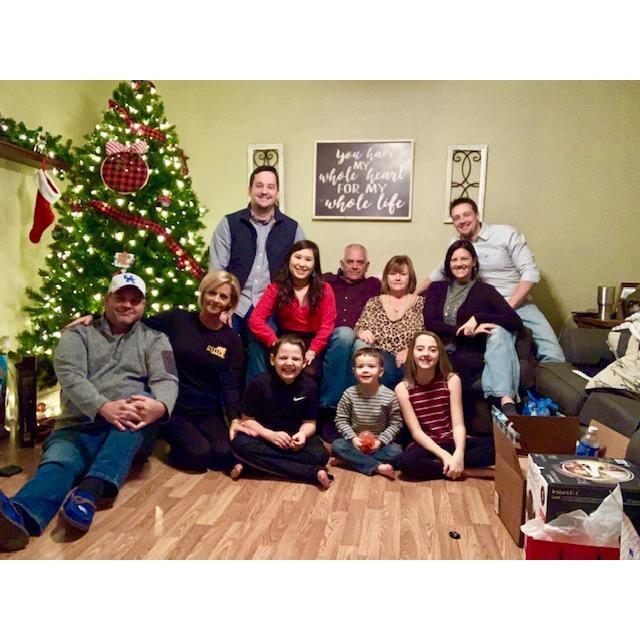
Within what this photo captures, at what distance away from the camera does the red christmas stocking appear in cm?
338

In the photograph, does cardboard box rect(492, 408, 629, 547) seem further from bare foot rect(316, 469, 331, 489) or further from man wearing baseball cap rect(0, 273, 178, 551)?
man wearing baseball cap rect(0, 273, 178, 551)

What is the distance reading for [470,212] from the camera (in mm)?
3465

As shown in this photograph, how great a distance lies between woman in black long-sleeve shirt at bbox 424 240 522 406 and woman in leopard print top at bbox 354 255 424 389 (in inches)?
4.1

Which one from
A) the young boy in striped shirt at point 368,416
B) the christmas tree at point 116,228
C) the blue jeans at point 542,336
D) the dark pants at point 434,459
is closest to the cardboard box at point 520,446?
the dark pants at point 434,459

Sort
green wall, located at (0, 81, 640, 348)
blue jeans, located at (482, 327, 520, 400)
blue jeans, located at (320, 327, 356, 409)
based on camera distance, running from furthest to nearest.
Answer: green wall, located at (0, 81, 640, 348)
blue jeans, located at (320, 327, 356, 409)
blue jeans, located at (482, 327, 520, 400)

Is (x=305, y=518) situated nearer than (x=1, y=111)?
Yes

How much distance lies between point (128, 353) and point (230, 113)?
8.30 feet

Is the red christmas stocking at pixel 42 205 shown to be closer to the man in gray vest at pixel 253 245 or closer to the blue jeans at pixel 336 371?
the man in gray vest at pixel 253 245

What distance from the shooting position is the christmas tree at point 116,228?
345cm

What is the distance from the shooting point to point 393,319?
3143 mm

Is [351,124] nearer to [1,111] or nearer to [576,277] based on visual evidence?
[576,277]

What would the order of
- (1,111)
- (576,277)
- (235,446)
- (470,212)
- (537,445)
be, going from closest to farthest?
(537,445), (235,446), (1,111), (470,212), (576,277)

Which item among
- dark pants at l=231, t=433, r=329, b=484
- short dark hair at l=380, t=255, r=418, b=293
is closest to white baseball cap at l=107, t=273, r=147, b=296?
dark pants at l=231, t=433, r=329, b=484
